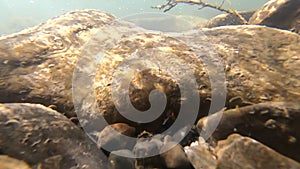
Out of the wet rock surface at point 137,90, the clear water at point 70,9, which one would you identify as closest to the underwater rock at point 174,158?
the wet rock surface at point 137,90

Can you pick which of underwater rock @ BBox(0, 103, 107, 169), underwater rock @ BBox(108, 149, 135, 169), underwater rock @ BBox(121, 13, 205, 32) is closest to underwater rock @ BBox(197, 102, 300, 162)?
underwater rock @ BBox(108, 149, 135, 169)

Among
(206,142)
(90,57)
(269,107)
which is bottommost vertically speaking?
(206,142)

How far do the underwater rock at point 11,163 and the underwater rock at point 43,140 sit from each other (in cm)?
4

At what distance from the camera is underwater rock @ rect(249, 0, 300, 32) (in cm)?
625

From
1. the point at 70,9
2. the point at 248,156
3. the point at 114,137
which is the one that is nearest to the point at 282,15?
the point at 248,156

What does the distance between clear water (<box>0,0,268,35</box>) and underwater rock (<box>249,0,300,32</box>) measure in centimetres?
117

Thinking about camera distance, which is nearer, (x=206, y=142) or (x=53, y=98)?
(x=206, y=142)

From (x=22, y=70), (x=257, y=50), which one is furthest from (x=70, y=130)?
(x=257, y=50)

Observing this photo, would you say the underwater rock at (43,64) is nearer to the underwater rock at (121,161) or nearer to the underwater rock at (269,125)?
the underwater rock at (121,161)

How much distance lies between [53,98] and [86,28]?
1894 millimetres

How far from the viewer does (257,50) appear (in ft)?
12.3

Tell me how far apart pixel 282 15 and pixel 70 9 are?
9270 centimetres

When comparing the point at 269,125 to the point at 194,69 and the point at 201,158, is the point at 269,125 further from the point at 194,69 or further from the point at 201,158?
the point at 194,69

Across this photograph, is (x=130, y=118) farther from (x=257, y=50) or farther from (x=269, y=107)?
(x=257, y=50)
